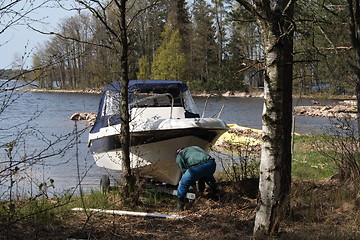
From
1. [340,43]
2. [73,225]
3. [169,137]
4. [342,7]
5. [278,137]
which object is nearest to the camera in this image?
[278,137]

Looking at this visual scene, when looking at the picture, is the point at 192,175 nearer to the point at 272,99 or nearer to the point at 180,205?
the point at 180,205

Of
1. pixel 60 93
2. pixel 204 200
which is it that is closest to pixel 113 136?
pixel 204 200

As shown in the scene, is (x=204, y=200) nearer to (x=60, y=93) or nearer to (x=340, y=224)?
(x=340, y=224)

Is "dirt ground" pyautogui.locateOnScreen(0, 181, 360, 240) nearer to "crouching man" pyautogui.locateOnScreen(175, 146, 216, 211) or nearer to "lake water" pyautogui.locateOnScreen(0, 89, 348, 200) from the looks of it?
"crouching man" pyautogui.locateOnScreen(175, 146, 216, 211)

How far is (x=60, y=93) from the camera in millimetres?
72625

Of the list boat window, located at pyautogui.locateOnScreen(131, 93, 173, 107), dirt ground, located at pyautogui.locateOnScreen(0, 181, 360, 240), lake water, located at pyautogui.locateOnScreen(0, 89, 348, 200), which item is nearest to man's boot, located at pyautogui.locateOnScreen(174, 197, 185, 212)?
dirt ground, located at pyautogui.locateOnScreen(0, 181, 360, 240)

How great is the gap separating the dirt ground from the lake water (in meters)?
0.56

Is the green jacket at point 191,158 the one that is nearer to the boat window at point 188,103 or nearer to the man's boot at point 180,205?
the man's boot at point 180,205

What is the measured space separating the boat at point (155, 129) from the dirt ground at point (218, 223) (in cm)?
185

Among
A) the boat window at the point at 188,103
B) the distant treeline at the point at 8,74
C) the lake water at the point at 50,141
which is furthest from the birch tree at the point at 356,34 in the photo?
the distant treeline at the point at 8,74

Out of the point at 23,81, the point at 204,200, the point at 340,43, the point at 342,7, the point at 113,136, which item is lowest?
the point at 204,200

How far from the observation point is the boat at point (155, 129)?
9422mm

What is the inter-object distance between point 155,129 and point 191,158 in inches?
71.7

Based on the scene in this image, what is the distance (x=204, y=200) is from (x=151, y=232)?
2.06m
